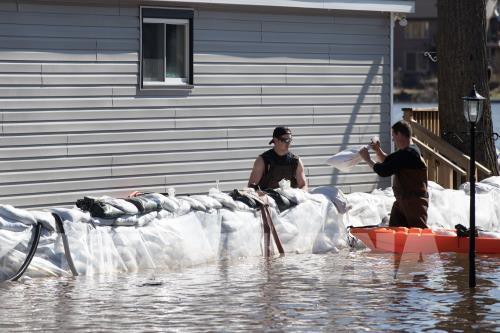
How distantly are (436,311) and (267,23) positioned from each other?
7.55 m

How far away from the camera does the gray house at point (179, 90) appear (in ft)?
52.1

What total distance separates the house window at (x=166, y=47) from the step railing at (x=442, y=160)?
4.59m

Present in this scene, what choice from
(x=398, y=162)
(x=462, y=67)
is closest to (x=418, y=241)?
(x=398, y=162)

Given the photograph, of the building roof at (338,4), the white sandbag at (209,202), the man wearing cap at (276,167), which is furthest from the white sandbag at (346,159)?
the building roof at (338,4)

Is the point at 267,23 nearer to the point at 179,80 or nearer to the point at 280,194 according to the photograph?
the point at 179,80

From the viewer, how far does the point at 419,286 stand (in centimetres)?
1330

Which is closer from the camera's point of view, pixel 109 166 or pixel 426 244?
pixel 426 244

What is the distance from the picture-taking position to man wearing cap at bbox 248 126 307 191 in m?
16.1

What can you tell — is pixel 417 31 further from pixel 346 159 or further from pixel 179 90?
pixel 346 159

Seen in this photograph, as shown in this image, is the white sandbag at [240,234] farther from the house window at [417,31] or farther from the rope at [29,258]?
the house window at [417,31]

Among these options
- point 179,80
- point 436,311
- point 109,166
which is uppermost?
point 179,80

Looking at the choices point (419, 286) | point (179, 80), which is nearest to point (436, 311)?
point (419, 286)

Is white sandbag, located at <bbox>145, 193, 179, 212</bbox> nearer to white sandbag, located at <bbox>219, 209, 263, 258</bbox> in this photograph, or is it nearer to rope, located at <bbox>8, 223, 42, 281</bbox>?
white sandbag, located at <bbox>219, 209, 263, 258</bbox>

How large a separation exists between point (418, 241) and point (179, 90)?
158 inches
